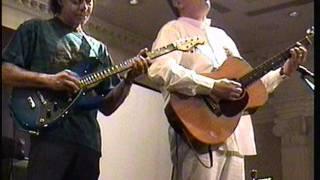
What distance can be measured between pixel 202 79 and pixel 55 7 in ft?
1.55

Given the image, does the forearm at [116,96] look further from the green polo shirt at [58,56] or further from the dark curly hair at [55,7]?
the dark curly hair at [55,7]

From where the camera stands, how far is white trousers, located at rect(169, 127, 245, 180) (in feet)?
5.67

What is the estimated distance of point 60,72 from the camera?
161 cm

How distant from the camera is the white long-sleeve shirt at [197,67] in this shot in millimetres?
1759

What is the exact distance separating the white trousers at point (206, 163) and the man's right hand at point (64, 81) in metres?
0.38

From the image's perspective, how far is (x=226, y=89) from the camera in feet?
5.85

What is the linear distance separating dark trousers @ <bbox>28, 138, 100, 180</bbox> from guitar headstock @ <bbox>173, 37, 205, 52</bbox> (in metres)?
0.42

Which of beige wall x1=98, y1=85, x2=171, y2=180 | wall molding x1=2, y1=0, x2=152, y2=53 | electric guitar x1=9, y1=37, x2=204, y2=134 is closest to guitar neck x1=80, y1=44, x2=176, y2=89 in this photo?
electric guitar x1=9, y1=37, x2=204, y2=134

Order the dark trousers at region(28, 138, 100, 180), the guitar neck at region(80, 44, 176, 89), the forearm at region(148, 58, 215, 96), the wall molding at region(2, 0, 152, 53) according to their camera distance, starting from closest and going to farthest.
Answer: the dark trousers at region(28, 138, 100, 180) → the guitar neck at region(80, 44, 176, 89) → the forearm at region(148, 58, 215, 96) → the wall molding at region(2, 0, 152, 53)

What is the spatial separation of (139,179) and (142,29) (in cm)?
281

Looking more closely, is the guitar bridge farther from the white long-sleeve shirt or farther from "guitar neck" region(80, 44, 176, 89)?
"guitar neck" region(80, 44, 176, 89)

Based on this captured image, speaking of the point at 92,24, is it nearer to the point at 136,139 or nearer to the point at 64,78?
the point at 136,139

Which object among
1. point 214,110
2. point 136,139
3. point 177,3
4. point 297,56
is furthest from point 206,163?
point 136,139

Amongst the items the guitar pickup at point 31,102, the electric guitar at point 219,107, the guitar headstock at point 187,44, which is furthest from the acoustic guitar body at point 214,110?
the guitar pickup at point 31,102
